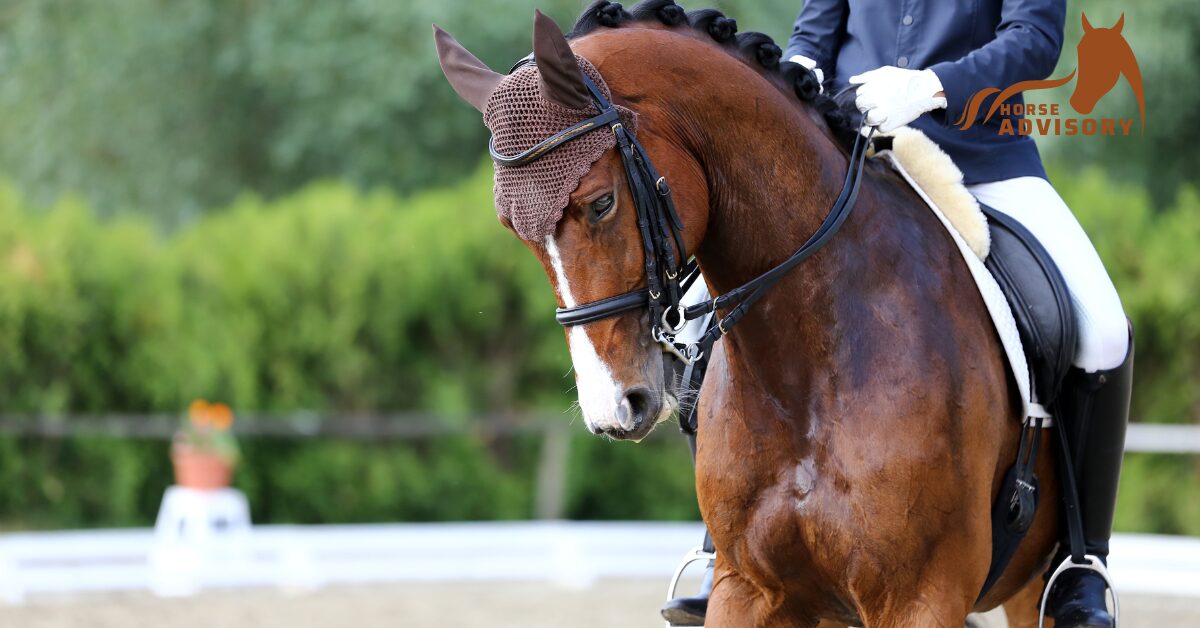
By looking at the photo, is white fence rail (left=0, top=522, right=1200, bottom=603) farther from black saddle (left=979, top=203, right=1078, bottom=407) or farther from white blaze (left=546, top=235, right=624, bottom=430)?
white blaze (left=546, top=235, right=624, bottom=430)

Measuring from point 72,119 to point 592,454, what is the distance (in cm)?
836

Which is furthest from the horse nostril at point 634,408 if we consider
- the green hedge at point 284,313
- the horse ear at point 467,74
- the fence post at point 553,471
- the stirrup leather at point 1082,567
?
the fence post at point 553,471

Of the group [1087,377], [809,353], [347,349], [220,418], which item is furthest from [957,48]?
[347,349]

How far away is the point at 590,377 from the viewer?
225 cm

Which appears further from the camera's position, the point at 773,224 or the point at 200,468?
the point at 200,468

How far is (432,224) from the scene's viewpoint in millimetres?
10672

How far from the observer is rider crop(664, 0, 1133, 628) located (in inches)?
111

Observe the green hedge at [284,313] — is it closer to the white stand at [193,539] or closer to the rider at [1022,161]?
the white stand at [193,539]

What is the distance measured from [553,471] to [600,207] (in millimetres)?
8342

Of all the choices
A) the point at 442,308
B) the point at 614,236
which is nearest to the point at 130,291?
the point at 442,308

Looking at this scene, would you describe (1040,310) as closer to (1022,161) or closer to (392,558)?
(1022,161)

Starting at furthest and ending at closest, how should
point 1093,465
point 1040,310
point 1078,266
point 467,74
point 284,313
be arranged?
point 284,313, point 1093,465, point 1078,266, point 1040,310, point 467,74

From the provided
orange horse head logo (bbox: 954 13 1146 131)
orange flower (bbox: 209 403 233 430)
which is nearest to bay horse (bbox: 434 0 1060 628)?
orange horse head logo (bbox: 954 13 1146 131)

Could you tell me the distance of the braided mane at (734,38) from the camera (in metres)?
2.55
